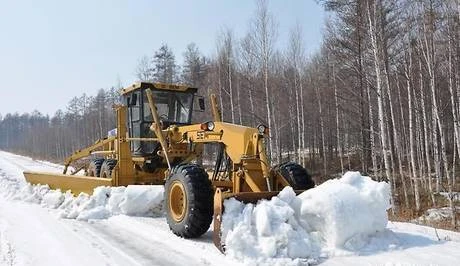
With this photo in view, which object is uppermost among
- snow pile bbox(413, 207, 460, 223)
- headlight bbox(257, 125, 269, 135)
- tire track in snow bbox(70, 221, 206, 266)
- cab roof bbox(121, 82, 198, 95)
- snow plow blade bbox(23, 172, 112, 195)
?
cab roof bbox(121, 82, 198, 95)

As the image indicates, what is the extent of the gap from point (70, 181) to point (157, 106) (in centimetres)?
280

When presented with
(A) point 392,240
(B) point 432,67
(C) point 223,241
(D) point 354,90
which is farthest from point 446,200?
(C) point 223,241

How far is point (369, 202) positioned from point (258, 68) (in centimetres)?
2162

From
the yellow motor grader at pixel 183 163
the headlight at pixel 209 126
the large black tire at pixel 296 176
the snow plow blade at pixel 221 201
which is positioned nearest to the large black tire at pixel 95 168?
the yellow motor grader at pixel 183 163

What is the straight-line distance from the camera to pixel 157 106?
32.7 ft

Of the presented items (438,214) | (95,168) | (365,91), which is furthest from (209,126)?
(365,91)

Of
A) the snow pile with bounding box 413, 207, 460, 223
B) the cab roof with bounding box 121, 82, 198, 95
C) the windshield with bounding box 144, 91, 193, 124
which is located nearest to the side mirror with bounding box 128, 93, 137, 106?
the cab roof with bounding box 121, 82, 198, 95

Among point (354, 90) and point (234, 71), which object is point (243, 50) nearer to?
point (234, 71)

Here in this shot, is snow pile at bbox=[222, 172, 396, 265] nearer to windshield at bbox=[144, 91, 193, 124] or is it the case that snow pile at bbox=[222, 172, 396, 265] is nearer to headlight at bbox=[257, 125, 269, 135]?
headlight at bbox=[257, 125, 269, 135]

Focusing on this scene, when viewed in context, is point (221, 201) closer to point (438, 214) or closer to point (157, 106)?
point (157, 106)

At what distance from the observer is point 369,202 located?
5574 mm

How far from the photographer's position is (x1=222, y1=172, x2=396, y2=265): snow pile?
16.9 feet

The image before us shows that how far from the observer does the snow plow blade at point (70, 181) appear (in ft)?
32.1

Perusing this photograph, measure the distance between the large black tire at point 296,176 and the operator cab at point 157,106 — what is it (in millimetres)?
3322
